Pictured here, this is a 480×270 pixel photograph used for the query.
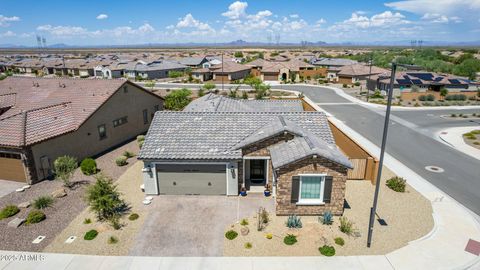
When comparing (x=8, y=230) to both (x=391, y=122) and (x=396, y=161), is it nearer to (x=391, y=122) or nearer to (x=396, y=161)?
(x=396, y=161)

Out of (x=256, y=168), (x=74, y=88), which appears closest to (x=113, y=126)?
(x=74, y=88)

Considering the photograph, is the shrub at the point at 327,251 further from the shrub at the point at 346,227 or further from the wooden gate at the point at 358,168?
the wooden gate at the point at 358,168

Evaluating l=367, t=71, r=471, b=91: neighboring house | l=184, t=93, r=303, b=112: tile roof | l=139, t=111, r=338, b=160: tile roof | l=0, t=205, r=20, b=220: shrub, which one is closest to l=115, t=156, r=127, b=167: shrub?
l=139, t=111, r=338, b=160: tile roof

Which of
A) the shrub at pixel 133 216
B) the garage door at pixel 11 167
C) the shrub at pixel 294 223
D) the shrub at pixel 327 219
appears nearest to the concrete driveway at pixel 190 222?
the shrub at pixel 133 216

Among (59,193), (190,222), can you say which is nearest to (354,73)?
(190,222)

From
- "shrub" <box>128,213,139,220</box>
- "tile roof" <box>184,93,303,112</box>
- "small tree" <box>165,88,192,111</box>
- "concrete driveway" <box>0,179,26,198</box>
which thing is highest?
"tile roof" <box>184,93,303,112</box>

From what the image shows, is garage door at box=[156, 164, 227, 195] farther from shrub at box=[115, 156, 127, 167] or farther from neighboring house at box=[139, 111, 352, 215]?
shrub at box=[115, 156, 127, 167]
